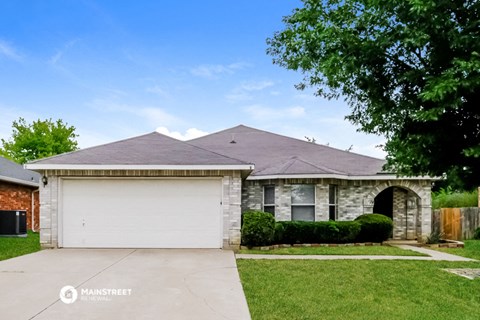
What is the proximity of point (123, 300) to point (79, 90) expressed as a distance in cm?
1495

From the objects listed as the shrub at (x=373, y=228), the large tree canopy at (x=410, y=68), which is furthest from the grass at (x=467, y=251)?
the large tree canopy at (x=410, y=68)

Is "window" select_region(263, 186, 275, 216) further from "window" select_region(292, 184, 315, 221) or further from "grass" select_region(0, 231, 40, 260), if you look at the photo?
"grass" select_region(0, 231, 40, 260)

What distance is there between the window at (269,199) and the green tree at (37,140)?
79.5 ft

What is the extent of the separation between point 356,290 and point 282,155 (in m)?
10.7

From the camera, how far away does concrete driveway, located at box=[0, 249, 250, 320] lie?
17.9ft

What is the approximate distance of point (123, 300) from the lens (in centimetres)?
604

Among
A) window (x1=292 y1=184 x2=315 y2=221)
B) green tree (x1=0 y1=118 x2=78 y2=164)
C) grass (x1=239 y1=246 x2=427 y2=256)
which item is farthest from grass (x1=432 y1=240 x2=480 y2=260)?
green tree (x1=0 y1=118 x2=78 y2=164)

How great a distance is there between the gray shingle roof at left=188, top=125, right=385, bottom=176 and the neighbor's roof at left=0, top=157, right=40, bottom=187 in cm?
807

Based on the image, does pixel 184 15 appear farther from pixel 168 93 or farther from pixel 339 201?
pixel 339 201

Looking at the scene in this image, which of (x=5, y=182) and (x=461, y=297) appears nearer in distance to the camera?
(x=461, y=297)

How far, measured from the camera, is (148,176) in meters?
12.2

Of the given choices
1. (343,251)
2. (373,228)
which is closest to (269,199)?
(343,251)

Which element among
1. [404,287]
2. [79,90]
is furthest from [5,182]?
[404,287]

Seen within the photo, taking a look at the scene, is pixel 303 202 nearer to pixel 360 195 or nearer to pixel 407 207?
pixel 360 195
